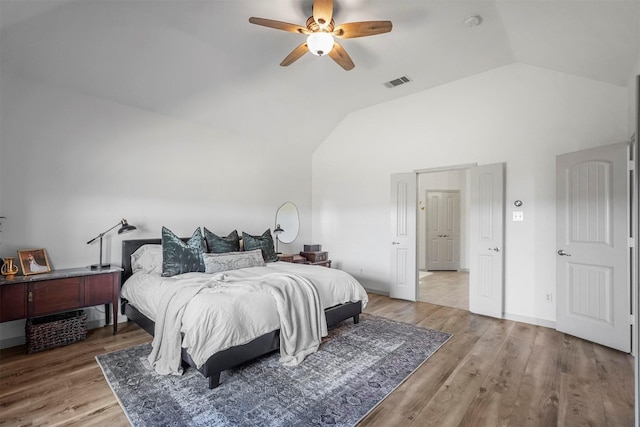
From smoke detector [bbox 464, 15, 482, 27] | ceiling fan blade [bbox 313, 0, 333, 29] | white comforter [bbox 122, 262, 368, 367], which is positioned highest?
smoke detector [bbox 464, 15, 482, 27]

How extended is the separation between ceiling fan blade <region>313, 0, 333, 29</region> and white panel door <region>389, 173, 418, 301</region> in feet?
9.78

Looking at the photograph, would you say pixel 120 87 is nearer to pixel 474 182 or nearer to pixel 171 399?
pixel 171 399

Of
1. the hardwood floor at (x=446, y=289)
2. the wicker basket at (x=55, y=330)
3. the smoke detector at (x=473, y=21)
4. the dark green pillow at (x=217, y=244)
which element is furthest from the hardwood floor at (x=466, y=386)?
the smoke detector at (x=473, y=21)

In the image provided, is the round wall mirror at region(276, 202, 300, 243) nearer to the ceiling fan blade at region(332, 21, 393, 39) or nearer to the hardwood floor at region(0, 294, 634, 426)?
the hardwood floor at region(0, 294, 634, 426)

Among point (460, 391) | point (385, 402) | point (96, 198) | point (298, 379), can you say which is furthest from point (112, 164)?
point (460, 391)

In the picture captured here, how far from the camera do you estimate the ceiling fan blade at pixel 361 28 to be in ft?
8.05

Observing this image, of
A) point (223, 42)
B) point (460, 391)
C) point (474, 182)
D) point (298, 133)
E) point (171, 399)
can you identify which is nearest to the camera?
point (171, 399)

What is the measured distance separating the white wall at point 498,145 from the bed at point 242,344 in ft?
6.62

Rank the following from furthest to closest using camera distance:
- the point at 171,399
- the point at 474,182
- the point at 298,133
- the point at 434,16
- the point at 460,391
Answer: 1. the point at 298,133
2. the point at 474,182
3. the point at 434,16
4. the point at 460,391
5. the point at 171,399

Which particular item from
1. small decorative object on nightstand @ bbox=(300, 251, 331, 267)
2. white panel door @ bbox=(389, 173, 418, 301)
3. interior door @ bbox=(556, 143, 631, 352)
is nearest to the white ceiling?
interior door @ bbox=(556, 143, 631, 352)

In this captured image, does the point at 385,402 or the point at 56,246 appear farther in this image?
the point at 56,246

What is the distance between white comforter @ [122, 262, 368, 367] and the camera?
88.0 inches

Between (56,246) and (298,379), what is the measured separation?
3035mm

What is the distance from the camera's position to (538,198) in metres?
3.80
